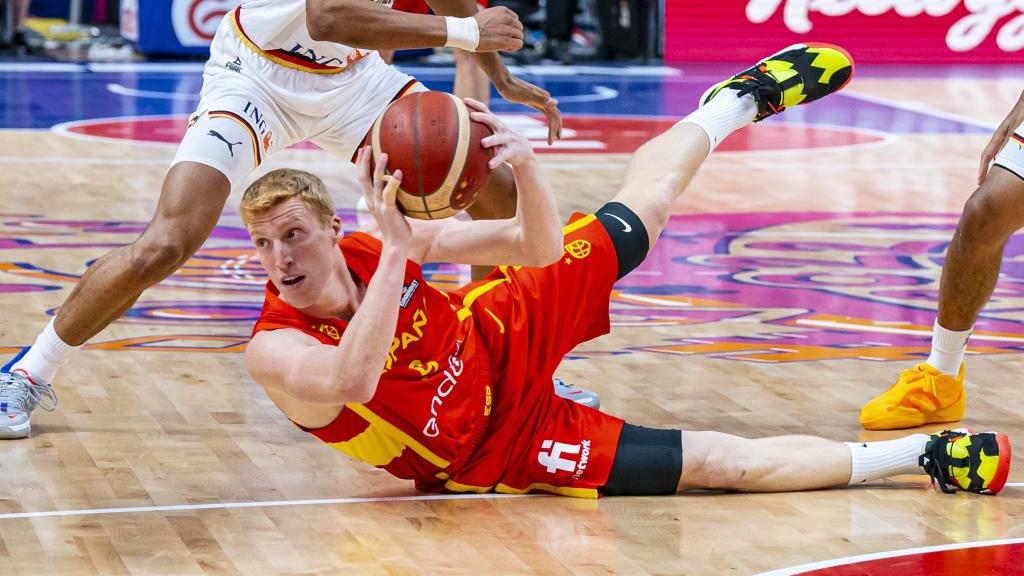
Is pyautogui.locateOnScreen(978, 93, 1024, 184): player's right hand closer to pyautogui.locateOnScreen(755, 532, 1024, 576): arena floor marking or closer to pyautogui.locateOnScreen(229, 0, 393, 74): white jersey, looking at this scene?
pyautogui.locateOnScreen(755, 532, 1024, 576): arena floor marking

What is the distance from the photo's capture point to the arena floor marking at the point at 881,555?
3.97 metres

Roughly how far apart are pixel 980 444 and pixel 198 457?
2.31m

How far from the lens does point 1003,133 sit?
533 centimetres

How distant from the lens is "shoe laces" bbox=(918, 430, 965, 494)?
4.64m

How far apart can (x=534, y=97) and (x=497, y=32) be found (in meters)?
0.66

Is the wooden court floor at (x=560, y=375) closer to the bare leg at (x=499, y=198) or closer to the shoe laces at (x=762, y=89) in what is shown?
the bare leg at (x=499, y=198)

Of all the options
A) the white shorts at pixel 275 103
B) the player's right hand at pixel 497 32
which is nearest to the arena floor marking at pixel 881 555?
the player's right hand at pixel 497 32

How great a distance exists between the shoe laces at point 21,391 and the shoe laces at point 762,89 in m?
2.51

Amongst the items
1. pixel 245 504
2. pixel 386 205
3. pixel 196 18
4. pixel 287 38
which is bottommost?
pixel 245 504

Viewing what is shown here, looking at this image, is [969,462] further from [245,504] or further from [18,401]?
[18,401]

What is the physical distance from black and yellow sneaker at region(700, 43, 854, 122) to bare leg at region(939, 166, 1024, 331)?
67cm

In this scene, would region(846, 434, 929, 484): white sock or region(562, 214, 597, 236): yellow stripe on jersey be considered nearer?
region(846, 434, 929, 484): white sock

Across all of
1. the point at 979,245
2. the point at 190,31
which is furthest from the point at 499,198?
the point at 190,31

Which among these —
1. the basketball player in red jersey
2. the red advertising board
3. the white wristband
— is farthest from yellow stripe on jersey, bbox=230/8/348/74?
the red advertising board
